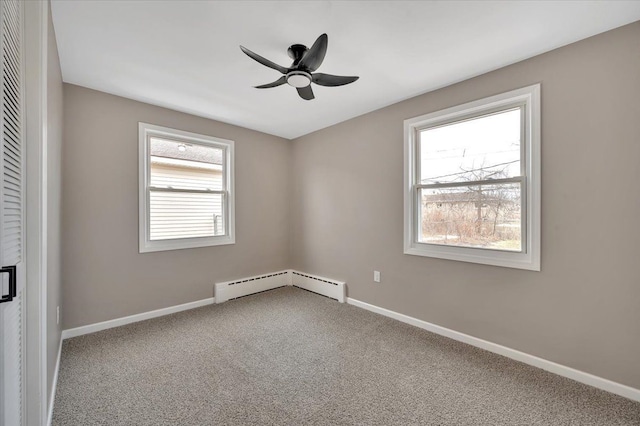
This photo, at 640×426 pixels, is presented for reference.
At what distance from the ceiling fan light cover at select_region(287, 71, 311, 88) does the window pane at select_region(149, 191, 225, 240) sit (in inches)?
88.2

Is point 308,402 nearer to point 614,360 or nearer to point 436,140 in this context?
point 614,360

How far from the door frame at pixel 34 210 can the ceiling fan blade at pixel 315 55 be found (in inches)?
54.0

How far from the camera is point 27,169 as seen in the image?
1240 mm

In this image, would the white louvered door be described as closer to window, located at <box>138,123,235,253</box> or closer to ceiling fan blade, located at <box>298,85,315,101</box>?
ceiling fan blade, located at <box>298,85,315,101</box>

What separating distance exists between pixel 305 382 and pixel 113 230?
2570 mm

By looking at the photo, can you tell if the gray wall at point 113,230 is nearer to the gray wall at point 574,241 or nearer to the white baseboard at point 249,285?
the white baseboard at point 249,285

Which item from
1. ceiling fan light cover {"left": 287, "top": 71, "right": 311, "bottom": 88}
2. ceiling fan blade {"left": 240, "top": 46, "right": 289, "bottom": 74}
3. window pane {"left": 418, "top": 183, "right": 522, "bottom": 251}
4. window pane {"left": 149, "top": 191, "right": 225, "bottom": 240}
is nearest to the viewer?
ceiling fan blade {"left": 240, "top": 46, "right": 289, "bottom": 74}

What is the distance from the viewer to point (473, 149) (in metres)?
2.73

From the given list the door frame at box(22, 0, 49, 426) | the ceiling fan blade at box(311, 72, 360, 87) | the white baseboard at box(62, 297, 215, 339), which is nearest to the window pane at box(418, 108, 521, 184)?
the ceiling fan blade at box(311, 72, 360, 87)

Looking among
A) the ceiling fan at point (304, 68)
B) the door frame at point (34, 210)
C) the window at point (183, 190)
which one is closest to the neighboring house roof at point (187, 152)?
the window at point (183, 190)

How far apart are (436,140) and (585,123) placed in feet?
3.92

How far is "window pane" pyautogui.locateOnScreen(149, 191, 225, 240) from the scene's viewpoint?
3.35 m

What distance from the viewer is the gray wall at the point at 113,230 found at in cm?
274

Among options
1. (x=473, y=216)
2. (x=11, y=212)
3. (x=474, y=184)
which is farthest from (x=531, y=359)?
(x=11, y=212)
